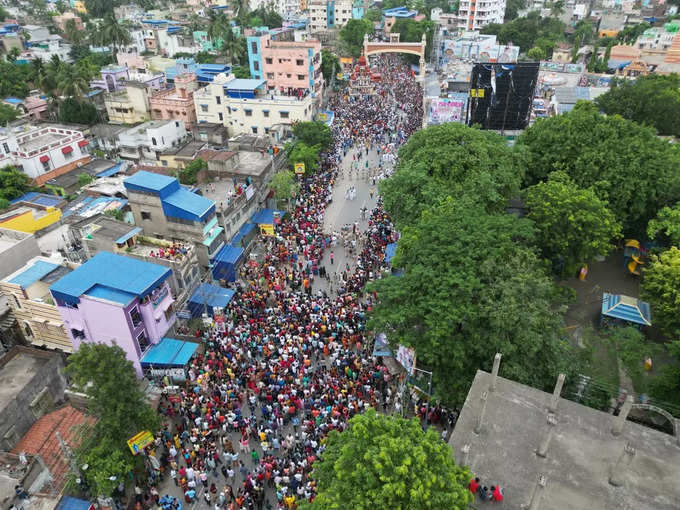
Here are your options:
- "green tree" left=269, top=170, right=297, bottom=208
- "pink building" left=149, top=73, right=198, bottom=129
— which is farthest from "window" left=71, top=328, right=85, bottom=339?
"pink building" left=149, top=73, right=198, bottom=129

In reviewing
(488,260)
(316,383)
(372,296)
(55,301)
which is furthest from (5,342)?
(488,260)

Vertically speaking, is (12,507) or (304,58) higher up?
(304,58)

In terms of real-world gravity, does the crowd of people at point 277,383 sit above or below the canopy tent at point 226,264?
below

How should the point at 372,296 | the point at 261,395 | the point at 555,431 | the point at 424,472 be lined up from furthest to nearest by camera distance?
1. the point at 372,296
2. the point at 261,395
3. the point at 555,431
4. the point at 424,472

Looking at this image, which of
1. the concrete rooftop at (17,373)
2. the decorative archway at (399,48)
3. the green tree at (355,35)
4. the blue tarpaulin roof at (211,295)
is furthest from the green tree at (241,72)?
the concrete rooftop at (17,373)

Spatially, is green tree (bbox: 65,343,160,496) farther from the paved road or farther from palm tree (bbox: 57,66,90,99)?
palm tree (bbox: 57,66,90,99)

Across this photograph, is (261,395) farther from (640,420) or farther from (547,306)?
(640,420)

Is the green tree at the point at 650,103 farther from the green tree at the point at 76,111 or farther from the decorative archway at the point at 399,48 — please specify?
the green tree at the point at 76,111
